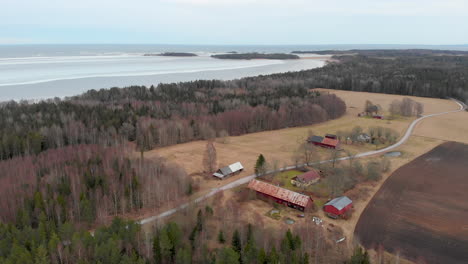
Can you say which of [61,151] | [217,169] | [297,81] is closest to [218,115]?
[217,169]

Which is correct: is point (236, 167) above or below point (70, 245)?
above

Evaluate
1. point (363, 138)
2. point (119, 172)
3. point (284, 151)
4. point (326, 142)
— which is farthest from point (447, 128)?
point (119, 172)

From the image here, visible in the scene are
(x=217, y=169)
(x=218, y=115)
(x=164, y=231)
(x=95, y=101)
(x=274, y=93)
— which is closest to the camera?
(x=164, y=231)

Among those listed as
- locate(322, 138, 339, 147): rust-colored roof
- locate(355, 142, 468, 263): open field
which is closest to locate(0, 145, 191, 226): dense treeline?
Answer: locate(355, 142, 468, 263): open field

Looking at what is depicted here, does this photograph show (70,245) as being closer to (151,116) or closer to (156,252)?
(156,252)

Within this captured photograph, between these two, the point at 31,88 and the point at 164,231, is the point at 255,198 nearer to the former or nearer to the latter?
the point at 164,231

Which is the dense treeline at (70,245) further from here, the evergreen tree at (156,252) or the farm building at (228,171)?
the farm building at (228,171)
